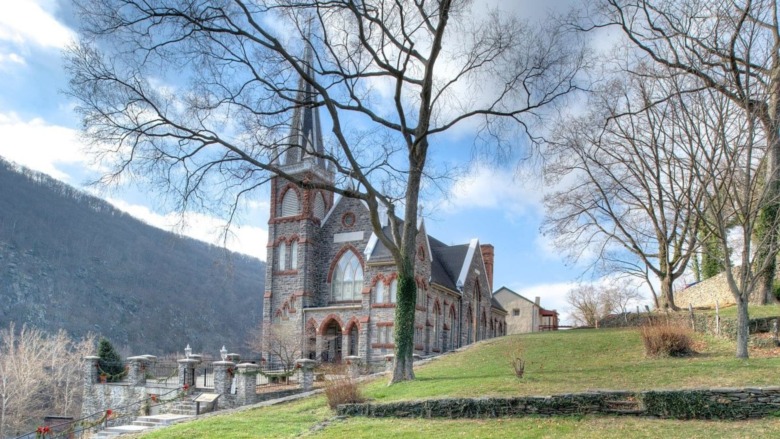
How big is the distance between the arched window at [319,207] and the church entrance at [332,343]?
705cm

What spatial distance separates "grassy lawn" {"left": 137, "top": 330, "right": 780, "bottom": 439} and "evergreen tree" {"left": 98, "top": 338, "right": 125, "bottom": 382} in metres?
16.5

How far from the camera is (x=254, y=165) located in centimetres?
1762

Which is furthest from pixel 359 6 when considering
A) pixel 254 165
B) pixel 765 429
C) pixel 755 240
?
pixel 755 240

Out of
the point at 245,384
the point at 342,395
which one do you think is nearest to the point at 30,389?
the point at 245,384

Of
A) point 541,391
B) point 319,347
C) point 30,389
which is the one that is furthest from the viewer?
point 30,389

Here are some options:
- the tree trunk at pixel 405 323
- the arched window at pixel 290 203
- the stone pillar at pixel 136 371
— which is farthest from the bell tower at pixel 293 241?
the tree trunk at pixel 405 323

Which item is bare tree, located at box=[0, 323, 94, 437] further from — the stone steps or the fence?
the stone steps

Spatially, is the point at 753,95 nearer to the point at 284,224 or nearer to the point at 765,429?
the point at 765,429

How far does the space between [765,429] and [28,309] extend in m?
82.8

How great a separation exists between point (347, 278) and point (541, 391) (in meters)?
→ 24.5

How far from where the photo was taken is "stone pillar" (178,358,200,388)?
24.8m

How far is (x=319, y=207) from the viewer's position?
38.2 meters

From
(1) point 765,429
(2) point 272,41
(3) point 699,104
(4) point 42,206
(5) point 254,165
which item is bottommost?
(1) point 765,429

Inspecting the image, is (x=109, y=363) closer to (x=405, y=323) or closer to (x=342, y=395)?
(x=405, y=323)
